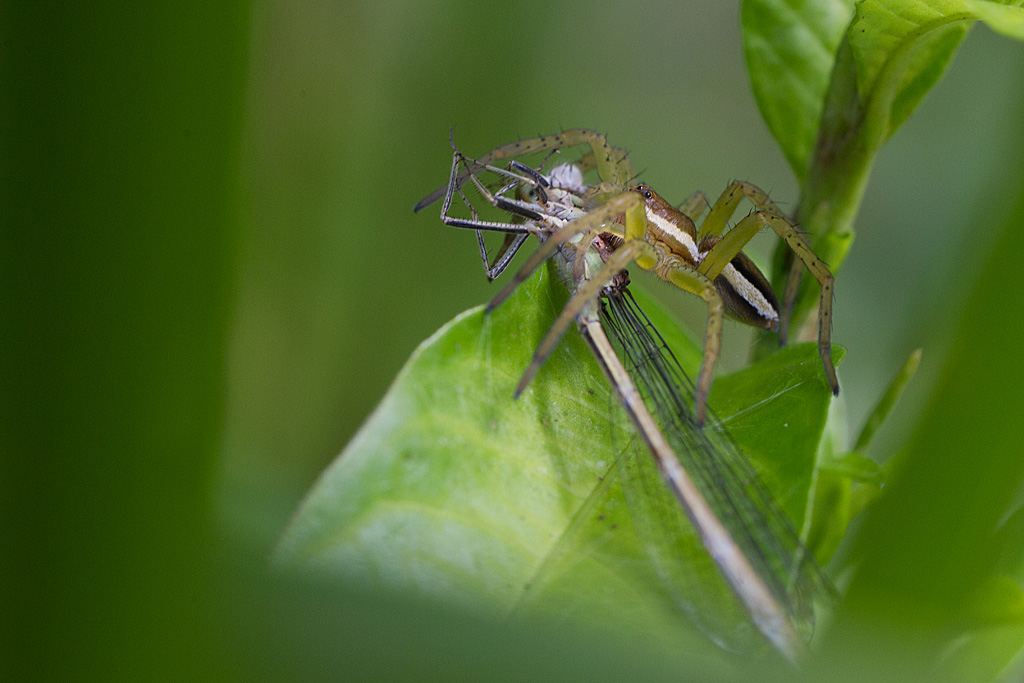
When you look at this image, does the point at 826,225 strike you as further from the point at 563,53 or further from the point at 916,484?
the point at 563,53

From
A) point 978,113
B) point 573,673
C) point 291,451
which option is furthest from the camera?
point 978,113

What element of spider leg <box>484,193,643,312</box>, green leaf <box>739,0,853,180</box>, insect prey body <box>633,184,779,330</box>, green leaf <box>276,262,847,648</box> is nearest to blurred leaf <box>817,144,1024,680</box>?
green leaf <box>276,262,847,648</box>

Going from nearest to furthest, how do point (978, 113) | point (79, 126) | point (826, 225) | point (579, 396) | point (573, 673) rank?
point (79, 126) < point (573, 673) < point (579, 396) < point (826, 225) < point (978, 113)

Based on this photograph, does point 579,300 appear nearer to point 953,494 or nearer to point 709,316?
point 709,316

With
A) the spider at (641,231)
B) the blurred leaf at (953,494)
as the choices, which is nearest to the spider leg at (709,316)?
the spider at (641,231)

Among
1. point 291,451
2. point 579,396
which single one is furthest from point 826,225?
point 291,451

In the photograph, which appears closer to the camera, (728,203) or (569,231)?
(569,231)

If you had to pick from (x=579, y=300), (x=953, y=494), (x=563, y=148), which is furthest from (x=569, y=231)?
(x=953, y=494)
